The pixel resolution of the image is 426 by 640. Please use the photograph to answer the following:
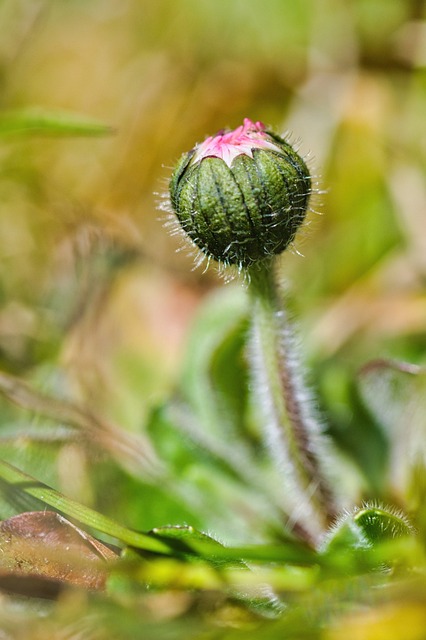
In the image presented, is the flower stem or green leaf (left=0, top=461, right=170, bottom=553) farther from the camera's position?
the flower stem

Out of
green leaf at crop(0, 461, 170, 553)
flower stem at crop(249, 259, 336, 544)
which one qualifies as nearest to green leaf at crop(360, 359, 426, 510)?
flower stem at crop(249, 259, 336, 544)

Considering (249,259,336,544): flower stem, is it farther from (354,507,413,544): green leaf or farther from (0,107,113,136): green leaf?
(0,107,113,136): green leaf

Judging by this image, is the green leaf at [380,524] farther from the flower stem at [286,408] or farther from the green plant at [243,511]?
the flower stem at [286,408]

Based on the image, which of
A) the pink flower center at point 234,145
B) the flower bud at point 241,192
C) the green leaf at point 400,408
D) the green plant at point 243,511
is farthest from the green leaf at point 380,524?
the pink flower center at point 234,145

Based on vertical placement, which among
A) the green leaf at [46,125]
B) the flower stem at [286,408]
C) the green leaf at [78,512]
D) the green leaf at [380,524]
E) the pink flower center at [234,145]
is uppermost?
the green leaf at [46,125]

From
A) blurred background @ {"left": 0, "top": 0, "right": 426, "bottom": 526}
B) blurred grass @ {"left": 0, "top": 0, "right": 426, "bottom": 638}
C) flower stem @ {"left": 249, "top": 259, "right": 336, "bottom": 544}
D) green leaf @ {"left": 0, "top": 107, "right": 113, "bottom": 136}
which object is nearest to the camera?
flower stem @ {"left": 249, "top": 259, "right": 336, "bottom": 544}

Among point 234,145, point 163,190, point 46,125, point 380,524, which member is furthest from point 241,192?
point 163,190
